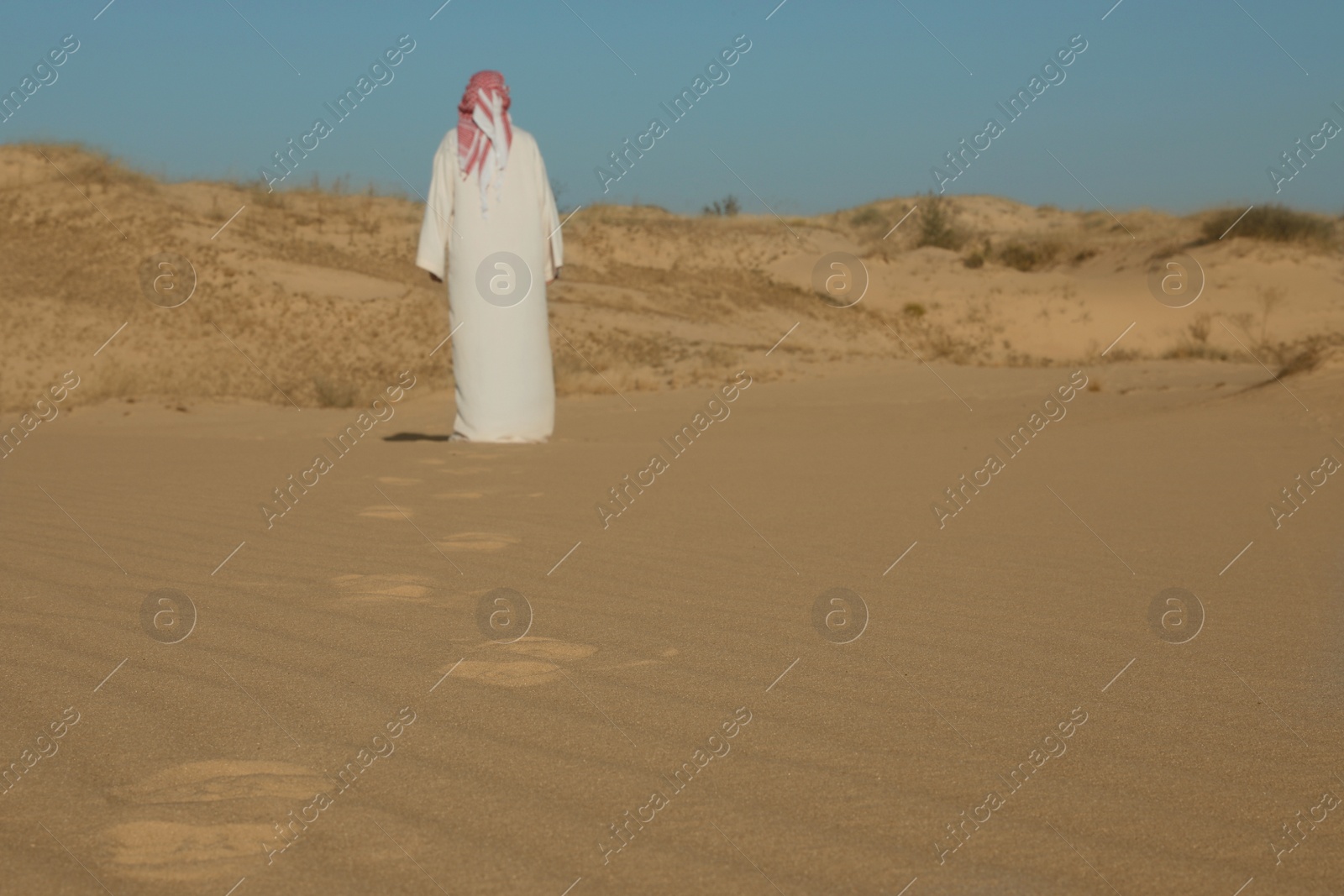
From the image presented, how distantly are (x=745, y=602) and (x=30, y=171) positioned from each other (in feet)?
67.9

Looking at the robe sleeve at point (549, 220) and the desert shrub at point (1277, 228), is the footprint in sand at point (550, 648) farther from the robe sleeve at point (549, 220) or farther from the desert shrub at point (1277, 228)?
the desert shrub at point (1277, 228)

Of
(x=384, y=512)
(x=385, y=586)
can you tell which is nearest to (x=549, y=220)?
(x=384, y=512)

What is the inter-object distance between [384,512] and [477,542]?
881mm

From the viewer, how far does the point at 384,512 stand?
5.76 metres

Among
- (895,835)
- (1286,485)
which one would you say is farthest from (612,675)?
(1286,485)

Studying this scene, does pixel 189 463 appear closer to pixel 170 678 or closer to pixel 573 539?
pixel 573 539

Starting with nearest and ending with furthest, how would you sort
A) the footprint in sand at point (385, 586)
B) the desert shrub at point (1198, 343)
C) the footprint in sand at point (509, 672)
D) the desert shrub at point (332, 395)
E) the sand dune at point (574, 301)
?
the footprint in sand at point (509, 672) → the footprint in sand at point (385, 586) → the desert shrub at point (332, 395) → the sand dune at point (574, 301) → the desert shrub at point (1198, 343)

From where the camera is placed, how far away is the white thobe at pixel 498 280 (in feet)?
27.9

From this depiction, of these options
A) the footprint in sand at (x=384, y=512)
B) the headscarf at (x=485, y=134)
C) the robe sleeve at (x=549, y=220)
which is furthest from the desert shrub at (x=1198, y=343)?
the footprint in sand at (x=384, y=512)

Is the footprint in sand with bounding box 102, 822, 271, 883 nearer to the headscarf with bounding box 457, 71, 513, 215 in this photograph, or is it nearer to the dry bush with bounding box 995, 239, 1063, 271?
the headscarf with bounding box 457, 71, 513, 215

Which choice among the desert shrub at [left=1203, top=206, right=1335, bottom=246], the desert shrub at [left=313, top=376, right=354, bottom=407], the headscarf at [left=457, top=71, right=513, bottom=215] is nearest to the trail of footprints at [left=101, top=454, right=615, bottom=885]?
the headscarf at [left=457, top=71, right=513, bottom=215]

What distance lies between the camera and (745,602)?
401cm

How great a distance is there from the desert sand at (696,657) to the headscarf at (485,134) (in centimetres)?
195

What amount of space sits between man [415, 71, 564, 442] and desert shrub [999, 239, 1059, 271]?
2101cm
